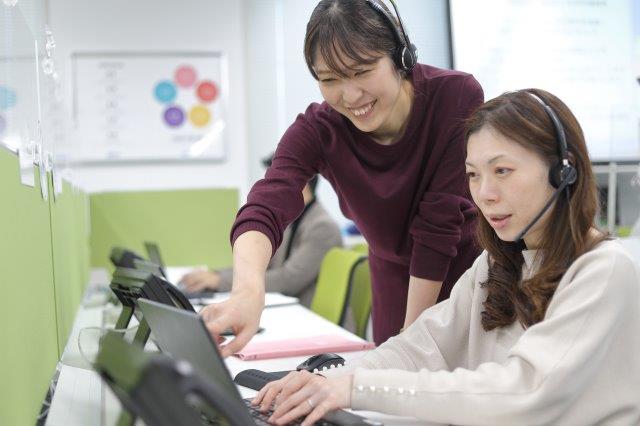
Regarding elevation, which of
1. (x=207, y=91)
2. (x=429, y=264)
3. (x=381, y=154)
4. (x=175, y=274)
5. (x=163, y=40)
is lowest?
(x=175, y=274)

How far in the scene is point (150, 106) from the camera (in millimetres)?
4730

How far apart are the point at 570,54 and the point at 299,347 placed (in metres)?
1.70

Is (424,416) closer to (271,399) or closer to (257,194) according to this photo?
(271,399)

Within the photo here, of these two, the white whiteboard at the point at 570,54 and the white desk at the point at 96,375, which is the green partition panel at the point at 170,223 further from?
the white whiteboard at the point at 570,54

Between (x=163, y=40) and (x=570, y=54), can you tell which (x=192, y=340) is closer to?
(x=570, y=54)

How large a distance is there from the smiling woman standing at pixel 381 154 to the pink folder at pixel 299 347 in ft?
0.69

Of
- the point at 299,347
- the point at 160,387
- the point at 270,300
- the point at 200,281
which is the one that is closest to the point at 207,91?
the point at 200,281

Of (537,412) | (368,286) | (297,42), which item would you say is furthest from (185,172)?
(537,412)

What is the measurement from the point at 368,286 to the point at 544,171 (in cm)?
156

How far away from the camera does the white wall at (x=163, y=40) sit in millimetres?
4641

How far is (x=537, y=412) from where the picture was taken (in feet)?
2.92

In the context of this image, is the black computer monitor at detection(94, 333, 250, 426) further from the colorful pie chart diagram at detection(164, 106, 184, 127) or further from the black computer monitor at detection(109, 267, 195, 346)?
the colorful pie chart diagram at detection(164, 106, 184, 127)

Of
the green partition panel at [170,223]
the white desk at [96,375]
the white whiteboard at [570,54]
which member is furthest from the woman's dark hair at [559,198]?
the green partition panel at [170,223]

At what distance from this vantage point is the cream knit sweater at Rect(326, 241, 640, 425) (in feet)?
2.93
